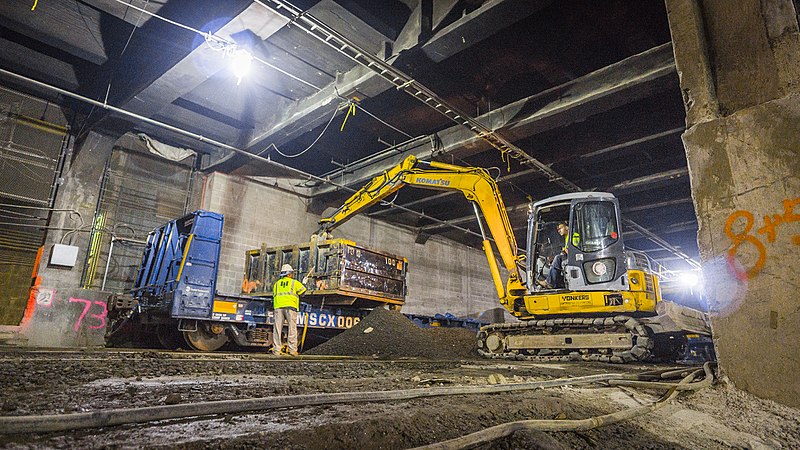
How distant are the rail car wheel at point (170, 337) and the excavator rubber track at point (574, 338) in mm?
7211

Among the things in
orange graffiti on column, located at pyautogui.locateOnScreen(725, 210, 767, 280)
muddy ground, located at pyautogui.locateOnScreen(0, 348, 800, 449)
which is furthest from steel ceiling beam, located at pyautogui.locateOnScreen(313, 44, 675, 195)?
muddy ground, located at pyautogui.locateOnScreen(0, 348, 800, 449)

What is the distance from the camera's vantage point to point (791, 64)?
134 inches

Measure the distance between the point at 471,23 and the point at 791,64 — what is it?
194 inches

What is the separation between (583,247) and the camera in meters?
8.70

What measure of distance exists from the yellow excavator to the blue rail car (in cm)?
497

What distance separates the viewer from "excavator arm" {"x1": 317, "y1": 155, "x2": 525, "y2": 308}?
9.77m

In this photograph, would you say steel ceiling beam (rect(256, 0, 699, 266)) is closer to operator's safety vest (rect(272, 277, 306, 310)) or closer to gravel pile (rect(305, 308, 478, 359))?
operator's safety vest (rect(272, 277, 306, 310))

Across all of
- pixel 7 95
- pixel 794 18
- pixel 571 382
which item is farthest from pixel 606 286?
pixel 7 95

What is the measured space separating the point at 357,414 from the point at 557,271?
25.5ft

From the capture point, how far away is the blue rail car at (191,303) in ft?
29.6

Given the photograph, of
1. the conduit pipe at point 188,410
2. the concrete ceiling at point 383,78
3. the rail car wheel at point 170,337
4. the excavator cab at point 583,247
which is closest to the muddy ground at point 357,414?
the conduit pipe at point 188,410

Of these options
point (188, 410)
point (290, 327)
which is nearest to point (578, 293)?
point (290, 327)

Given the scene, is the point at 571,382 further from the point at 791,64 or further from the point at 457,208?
the point at 457,208

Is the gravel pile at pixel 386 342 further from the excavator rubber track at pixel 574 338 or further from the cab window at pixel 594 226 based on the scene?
the cab window at pixel 594 226
